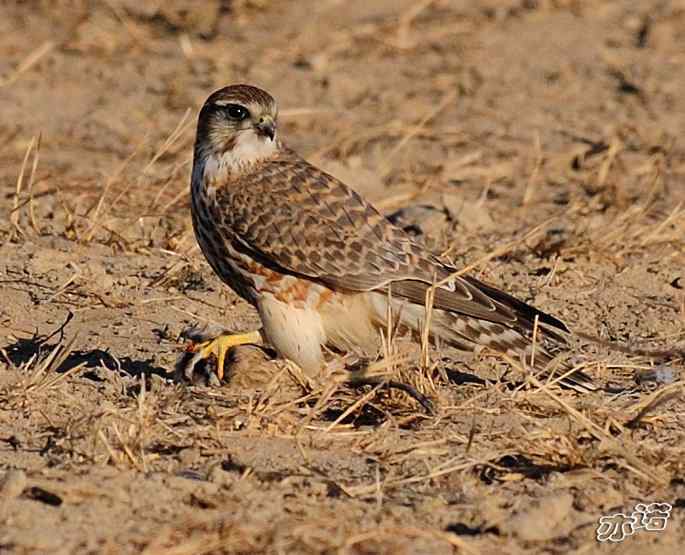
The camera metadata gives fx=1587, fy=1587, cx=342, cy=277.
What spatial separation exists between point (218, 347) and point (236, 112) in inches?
41.0

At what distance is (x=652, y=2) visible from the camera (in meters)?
11.4

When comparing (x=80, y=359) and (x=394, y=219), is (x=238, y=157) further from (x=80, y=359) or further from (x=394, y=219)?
(x=394, y=219)

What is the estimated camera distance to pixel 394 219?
7848mm

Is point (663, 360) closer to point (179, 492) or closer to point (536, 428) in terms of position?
point (536, 428)

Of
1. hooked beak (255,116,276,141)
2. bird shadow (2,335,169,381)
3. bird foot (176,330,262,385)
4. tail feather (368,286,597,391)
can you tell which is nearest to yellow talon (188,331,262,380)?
bird foot (176,330,262,385)

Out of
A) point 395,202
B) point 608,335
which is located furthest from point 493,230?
point 608,335

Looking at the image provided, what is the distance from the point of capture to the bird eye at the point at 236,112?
620 cm

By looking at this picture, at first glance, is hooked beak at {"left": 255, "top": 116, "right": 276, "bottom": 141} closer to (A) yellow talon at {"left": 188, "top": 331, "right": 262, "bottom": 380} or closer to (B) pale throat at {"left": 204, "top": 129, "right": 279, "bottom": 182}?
(B) pale throat at {"left": 204, "top": 129, "right": 279, "bottom": 182}

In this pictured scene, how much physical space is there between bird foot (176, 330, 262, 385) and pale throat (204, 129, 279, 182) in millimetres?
676

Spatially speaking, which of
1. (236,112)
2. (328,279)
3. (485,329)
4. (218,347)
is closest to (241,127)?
(236,112)

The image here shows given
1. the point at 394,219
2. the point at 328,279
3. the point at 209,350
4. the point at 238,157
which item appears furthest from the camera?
the point at 394,219

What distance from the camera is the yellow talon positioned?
5.65 meters

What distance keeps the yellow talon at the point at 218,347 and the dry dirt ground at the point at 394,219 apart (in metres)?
0.10

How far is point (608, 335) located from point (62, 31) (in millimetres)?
5700
